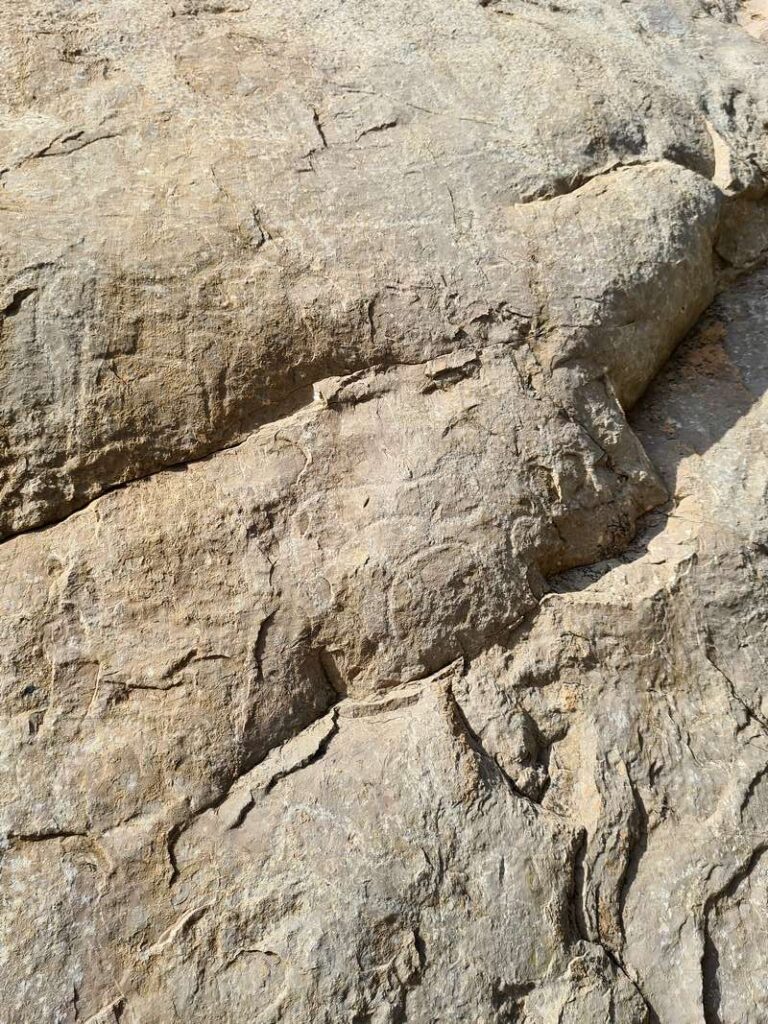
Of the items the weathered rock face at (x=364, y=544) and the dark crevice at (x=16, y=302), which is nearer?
the weathered rock face at (x=364, y=544)

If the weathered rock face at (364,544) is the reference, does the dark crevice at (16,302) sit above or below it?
above

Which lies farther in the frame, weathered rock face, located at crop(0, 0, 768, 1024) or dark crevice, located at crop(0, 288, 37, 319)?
dark crevice, located at crop(0, 288, 37, 319)

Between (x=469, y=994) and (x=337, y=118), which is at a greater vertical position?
(x=337, y=118)

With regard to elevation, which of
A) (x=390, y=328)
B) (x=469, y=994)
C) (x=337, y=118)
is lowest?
(x=469, y=994)

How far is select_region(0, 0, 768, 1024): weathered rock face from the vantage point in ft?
7.47

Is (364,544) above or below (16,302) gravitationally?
below

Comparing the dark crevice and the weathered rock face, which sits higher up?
the dark crevice

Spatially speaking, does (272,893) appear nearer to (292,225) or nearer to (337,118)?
(292,225)

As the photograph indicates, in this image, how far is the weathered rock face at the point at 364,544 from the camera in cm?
228

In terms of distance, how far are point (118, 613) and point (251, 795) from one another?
2.20ft

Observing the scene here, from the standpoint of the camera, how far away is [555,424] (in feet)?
9.53

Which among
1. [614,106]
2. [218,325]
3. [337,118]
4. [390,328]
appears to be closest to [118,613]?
[218,325]

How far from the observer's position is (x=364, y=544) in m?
2.64

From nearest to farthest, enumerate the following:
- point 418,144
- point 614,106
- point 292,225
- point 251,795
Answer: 1. point 251,795
2. point 292,225
3. point 418,144
4. point 614,106
